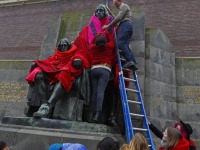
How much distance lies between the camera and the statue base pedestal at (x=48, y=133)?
4176 millimetres

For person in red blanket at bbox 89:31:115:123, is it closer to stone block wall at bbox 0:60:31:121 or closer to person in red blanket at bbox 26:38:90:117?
person in red blanket at bbox 26:38:90:117

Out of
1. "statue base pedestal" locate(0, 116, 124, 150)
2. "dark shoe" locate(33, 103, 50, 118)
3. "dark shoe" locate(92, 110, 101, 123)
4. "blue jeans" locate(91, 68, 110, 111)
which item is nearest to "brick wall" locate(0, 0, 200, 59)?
"blue jeans" locate(91, 68, 110, 111)

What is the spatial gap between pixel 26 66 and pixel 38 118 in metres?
3.89

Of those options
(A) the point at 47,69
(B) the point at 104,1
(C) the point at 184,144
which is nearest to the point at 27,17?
(B) the point at 104,1

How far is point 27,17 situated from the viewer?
17.7 metres

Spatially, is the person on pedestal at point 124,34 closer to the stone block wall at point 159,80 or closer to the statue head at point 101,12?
the statue head at point 101,12

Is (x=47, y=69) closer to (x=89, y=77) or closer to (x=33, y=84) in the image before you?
(x=33, y=84)

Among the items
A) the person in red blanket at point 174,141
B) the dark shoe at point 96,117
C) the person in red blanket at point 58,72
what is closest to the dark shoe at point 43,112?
the person in red blanket at point 58,72

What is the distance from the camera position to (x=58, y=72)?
17.2ft

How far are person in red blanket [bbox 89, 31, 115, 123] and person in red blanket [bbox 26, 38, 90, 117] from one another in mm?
252

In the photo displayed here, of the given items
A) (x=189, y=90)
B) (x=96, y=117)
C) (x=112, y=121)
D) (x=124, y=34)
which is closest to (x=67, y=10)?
(x=189, y=90)

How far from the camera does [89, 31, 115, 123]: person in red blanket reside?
4914 mm

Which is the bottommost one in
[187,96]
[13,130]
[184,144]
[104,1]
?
[184,144]

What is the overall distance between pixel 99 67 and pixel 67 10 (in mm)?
12486
